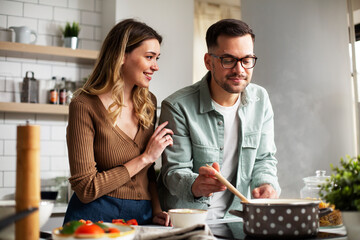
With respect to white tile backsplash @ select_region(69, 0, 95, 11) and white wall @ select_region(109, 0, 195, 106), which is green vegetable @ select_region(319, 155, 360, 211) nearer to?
white wall @ select_region(109, 0, 195, 106)

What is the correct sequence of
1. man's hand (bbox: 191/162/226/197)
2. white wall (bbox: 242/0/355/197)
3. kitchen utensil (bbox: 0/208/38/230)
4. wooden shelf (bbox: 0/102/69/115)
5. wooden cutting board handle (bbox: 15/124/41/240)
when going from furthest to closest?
wooden shelf (bbox: 0/102/69/115), white wall (bbox: 242/0/355/197), man's hand (bbox: 191/162/226/197), wooden cutting board handle (bbox: 15/124/41/240), kitchen utensil (bbox: 0/208/38/230)

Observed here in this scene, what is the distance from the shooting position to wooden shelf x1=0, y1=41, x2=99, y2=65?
3775 millimetres

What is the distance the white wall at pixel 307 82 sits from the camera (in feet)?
9.16

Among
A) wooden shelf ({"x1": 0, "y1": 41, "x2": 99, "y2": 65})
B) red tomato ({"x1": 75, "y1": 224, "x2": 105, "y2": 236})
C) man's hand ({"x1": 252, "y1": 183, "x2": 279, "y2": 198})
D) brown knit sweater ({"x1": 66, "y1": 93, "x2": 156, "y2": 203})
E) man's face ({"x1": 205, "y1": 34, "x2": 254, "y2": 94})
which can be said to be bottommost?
red tomato ({"x1": 75, "y1": 224, "x2": 105, "y2": 236})

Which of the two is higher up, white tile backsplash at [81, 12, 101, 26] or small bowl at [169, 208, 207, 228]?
white tile backsplash at [81, 12, 101, 26]

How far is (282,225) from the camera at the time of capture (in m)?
1.13

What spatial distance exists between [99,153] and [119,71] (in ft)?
1.24

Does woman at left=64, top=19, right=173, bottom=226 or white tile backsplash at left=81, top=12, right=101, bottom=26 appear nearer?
woman at left=64, top=19, right=173, bottom=226

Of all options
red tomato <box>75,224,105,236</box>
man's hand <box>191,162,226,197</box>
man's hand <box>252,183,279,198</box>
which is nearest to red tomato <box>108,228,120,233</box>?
red tomato <box>75,224,105,236</box>

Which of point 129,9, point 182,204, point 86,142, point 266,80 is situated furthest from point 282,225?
point 129,9

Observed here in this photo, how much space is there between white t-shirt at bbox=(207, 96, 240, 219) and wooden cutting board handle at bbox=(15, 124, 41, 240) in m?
1.04

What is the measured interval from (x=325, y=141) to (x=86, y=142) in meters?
1.70

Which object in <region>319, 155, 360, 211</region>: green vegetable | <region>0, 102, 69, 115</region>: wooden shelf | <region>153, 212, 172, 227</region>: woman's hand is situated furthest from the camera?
<region>0, 102, 69, 115</region>: wooden shelf

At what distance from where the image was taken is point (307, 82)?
2.90 metres
